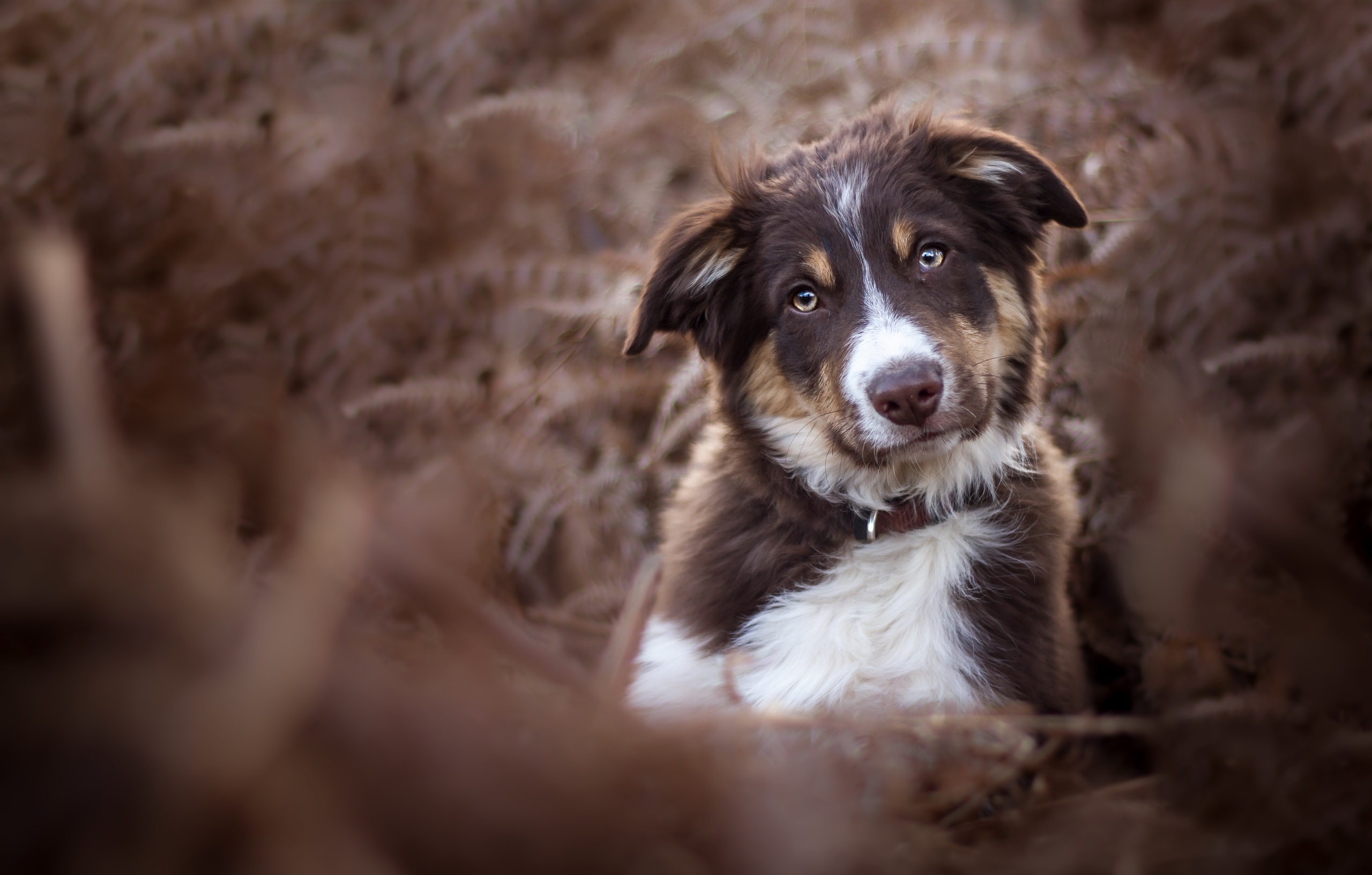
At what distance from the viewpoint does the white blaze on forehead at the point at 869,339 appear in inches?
110

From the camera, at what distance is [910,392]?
107 inches

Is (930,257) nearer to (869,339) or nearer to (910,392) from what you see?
(869,339)

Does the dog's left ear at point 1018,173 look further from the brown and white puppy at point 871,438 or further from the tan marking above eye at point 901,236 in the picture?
the tan marking above eye at point 901,236

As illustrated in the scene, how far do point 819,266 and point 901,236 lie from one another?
11.9 inches

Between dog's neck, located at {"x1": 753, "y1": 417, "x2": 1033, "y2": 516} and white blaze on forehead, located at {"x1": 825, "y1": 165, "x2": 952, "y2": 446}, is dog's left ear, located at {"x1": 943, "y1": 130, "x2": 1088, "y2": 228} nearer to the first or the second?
white blaze on forehead, located at {"x1": 825, "y1": 165, "x2": 952, "y2": 446}

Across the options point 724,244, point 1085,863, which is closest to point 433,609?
point 1085,863

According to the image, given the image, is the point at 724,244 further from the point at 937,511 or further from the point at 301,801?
the point at 301,801

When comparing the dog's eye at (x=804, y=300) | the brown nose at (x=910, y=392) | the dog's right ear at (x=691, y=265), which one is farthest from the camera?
the dog's eye at (x=804, y=300)

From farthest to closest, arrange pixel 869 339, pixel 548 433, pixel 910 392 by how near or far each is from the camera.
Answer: pixel 548 433 < pixel 869 339 < pixel 910 392

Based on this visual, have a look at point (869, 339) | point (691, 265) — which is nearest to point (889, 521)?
point (869, 339)

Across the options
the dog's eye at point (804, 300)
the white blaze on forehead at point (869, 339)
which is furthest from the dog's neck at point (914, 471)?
the dog's eye at point (804, 300)

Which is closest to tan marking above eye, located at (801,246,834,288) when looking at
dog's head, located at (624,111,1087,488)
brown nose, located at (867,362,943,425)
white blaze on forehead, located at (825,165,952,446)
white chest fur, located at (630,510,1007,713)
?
dog's head, located at (624,111,1087,488)

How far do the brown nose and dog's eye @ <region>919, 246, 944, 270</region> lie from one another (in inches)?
20.8

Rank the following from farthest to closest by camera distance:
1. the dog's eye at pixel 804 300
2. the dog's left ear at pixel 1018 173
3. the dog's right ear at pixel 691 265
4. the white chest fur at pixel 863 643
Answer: the dog's eye at pixel 804 300, the dog's right ear at pixel 691 265, the dog's left ear at pixel 1018 173, the white chest fur at pixel 863 643
